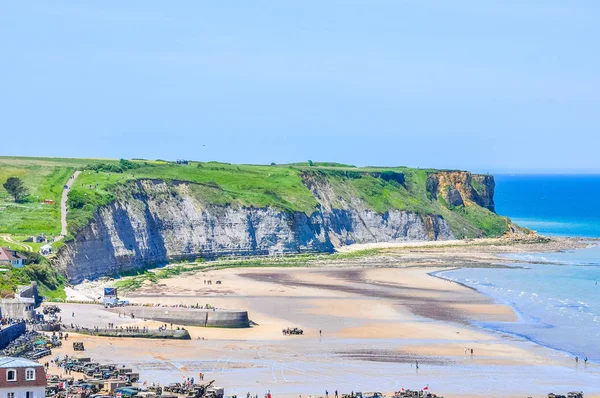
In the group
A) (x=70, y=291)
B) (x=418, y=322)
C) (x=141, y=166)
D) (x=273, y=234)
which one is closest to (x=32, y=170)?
(x=141, y=166)

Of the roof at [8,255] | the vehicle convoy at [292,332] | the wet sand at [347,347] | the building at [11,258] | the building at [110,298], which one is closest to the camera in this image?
the wet sand at [347,347]

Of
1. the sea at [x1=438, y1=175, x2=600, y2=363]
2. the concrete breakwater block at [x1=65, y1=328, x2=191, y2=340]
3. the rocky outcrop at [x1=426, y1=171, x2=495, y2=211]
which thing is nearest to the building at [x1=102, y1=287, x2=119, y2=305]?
the concrete breakwater block at [x1=65, y1=328, x2=191, y2=340]

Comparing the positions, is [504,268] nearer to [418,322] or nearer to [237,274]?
[237,274]

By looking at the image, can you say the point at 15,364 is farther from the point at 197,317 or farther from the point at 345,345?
the point at 197,317

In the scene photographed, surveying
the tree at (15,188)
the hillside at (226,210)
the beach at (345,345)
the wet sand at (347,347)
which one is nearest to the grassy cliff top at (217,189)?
the hillside at (226,210)

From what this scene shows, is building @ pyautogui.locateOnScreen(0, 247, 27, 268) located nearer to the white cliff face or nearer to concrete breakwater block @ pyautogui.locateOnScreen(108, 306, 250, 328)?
the white cliff face

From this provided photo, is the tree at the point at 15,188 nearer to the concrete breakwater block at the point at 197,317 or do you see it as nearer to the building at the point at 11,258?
the building at the point at 11,258
